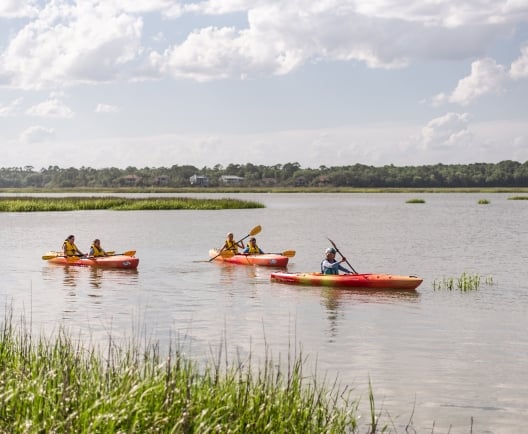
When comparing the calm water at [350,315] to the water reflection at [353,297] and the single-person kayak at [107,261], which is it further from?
the single-person kayak at [107,261]

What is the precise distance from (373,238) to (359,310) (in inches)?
1003

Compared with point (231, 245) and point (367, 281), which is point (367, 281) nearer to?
point (367, 281)

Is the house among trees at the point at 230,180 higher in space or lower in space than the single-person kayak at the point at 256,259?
higher

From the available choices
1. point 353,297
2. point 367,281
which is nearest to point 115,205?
point 367,281

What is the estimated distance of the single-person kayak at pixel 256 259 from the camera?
27.7 metres

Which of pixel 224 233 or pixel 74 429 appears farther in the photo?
pixel 224 233

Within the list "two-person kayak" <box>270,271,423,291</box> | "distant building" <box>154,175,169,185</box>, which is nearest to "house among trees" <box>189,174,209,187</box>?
"distant building" <box>154,175,169,185</box>

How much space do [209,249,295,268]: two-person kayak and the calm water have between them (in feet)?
1.23

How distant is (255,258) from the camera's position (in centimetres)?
2811

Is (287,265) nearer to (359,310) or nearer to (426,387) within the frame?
(359,310)

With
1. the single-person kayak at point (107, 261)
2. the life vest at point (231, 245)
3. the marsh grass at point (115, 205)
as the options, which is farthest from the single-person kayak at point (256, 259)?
the marsh grass at point (115, 205)

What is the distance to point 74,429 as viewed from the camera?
5.94 metres

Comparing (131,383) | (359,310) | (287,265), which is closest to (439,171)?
(287,265)

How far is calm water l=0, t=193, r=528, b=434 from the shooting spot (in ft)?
35.6
